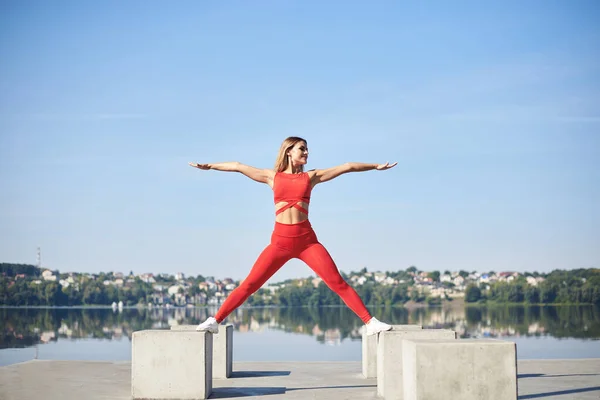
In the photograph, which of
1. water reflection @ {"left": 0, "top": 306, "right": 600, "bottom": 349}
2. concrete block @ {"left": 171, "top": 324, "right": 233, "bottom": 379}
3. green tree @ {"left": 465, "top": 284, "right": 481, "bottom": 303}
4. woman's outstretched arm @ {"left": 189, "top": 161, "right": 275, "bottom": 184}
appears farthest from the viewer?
green tree @ {"left": 465, "top": 284, "right": 481, "bottom": 303}

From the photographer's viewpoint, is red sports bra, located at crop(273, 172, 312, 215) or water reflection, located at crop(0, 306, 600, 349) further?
water reflection, located at crop(0, 306, 600, 349)

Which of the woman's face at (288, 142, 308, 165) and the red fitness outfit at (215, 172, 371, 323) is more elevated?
the woman's face at (288, 142, 308, 165)

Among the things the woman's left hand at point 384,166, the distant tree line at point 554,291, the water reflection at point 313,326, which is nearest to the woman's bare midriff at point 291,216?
the woman's left hand at point 384,166

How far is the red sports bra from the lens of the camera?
31.6 ft

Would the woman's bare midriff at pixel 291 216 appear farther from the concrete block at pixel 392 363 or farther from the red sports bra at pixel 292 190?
the concrete block at pixel 392 363

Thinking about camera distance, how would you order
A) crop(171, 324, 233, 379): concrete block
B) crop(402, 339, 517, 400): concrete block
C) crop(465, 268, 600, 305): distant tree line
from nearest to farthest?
crop(402, 339, 517, 400): concrete block
crop(171, 324, 233, 379): concrete block
crop(465, 268, 600, 305): distant tree line

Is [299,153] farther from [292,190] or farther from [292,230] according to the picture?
[292,230]

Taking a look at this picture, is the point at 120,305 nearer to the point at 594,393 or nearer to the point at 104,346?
the point at 104,346

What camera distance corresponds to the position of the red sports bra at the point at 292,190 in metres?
9.64

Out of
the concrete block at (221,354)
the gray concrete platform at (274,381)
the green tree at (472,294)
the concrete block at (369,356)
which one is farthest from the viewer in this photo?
the green tree at (472,294)

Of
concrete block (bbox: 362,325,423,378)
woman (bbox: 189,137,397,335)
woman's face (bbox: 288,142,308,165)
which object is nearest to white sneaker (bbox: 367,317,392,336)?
woman (bbox: 189,137,397,335)

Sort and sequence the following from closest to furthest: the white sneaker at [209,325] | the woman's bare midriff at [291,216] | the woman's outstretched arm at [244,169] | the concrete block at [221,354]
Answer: the woman's bare midriff at [291,216] → the white sneaker at [209,325] → the woman's outstretched arm at [244,169] → the concrete block at [221,354]

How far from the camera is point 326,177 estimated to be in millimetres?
9852

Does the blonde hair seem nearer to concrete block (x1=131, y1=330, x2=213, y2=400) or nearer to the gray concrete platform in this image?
concrete block (x1=131, y1=330, x2=213, y2=400)
